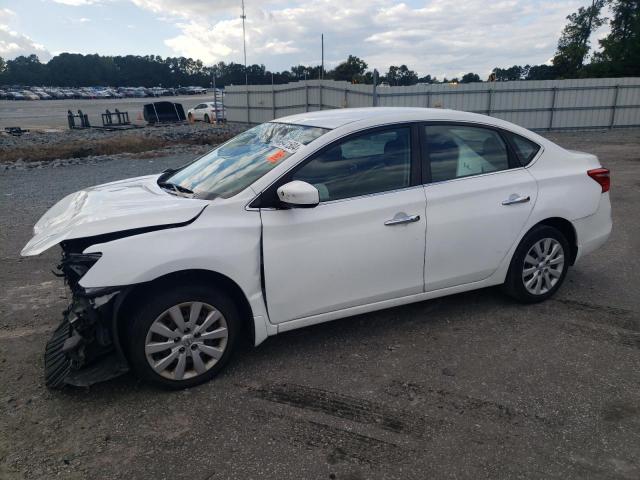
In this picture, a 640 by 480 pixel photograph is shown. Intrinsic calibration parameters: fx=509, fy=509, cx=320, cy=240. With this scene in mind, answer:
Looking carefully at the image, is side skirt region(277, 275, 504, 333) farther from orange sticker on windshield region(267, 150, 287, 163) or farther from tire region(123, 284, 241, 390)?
orange sticker on windshield region(267, 150, 287, 163)

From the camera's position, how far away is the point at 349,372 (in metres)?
3.54

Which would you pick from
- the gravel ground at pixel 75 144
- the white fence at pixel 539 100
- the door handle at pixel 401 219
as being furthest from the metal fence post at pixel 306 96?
the door handle at pixel 401 219

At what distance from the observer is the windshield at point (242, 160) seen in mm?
3648

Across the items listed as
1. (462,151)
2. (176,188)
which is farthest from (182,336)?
(462,151)

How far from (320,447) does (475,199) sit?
230 cm

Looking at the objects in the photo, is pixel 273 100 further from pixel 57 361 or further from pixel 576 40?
pixel 576 40

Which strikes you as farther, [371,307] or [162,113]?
[162,113]

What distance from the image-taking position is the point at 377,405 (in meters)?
3.16

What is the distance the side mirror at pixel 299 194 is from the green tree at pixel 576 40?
5268 cm

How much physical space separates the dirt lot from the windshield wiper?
4.28 ft

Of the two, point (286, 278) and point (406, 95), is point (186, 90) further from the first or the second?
point (286, 278)

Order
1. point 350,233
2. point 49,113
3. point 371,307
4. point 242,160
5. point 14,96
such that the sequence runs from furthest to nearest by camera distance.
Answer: point 14,96 → point 49,113 → point 242,160 → point 371,307 → point 350,233

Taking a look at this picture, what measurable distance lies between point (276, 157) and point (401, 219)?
102 cm

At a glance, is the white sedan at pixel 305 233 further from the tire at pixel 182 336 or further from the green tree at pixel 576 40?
the green tree at pixel 576 40
